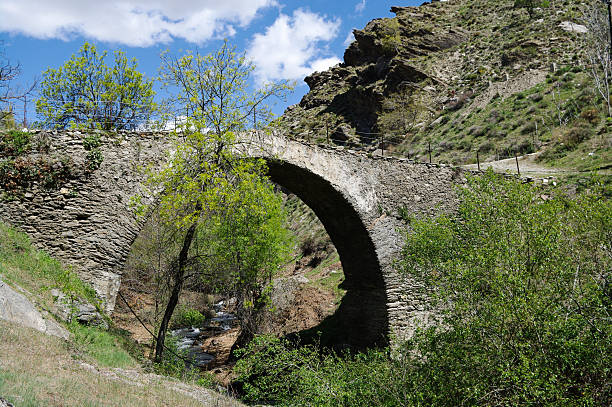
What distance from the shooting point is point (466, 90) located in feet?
118

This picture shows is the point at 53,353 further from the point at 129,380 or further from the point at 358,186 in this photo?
the point at 358,186

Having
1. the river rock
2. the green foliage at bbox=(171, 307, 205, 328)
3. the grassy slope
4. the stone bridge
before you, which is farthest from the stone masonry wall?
the green foliage at bbox=(171, 307, 205, 328)

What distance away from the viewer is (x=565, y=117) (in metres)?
23.1

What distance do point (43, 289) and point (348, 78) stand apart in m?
47.2

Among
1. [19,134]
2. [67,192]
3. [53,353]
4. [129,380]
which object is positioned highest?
[19,134]

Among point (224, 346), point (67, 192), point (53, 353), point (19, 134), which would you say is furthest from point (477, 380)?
point (224, 346)

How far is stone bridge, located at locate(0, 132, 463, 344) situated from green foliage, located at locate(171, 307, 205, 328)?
25.7 ft

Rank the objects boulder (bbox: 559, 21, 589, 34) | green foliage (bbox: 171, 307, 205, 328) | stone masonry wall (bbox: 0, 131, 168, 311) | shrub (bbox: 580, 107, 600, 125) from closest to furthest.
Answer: stone masonry wall (bbox: 0, 131, 168, 311) < green foliage (bbox: 171, 307, 205, 328) < shrub (bbox: 580, 107, 600, 125) < boulder (bbox: 559, 21, 589, 34)

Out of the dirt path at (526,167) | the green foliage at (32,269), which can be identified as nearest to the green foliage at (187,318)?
the green foliage at (32,269)

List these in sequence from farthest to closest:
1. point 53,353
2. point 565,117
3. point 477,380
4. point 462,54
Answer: point 462,54
point 565,117
point 477,380
point 53,353

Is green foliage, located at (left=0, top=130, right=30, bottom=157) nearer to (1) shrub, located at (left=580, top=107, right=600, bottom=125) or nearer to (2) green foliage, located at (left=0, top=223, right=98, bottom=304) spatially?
(2) green foliage, located at (left=0, top=223, right=98, bottom=304)

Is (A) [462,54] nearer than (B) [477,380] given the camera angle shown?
No

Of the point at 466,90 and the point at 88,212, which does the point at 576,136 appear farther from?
the point at 88,212

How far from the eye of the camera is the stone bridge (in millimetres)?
8172
